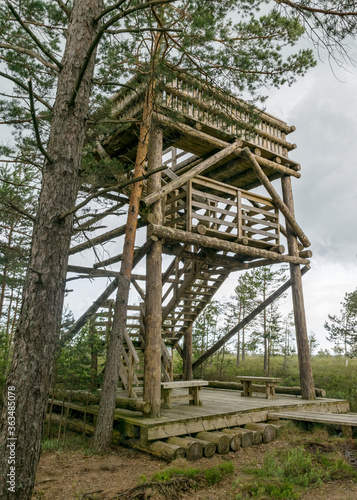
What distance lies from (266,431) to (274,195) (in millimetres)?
6759

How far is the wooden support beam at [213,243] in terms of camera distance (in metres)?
7.65

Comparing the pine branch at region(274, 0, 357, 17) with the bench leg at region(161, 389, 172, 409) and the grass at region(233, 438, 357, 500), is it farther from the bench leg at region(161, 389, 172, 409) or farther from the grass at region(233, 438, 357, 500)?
the bench leg at region(161, 389, 172, 409)

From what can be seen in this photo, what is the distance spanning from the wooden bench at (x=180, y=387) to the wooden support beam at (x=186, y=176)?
3821 millimetres

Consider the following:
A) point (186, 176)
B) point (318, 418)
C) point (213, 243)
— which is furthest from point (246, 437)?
point (186, 176)

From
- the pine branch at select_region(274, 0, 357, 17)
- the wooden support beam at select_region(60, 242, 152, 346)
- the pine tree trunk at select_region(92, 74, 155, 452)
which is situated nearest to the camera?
the pine branch at select_region(274, 0, 357, 17)

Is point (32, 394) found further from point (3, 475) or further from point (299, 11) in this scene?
point (299, 11)

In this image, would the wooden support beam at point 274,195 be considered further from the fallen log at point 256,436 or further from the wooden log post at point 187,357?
the fallen log at point 256,436

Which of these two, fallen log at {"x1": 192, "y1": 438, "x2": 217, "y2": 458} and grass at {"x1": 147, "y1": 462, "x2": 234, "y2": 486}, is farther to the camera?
fallen log at {"x1": 192, "y1": 438, "x2": 217, "y2": 458}

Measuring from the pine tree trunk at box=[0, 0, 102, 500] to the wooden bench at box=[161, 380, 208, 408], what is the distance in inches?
176

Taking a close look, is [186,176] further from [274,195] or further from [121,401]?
[121,401]

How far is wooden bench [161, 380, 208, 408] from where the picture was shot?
7254mm

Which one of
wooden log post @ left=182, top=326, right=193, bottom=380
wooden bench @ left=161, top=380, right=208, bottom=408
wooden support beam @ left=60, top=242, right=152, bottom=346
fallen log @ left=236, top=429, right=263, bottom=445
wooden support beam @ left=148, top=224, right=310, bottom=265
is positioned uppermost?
wooden support beam @ left=148, top=224, right=310, bottom=265

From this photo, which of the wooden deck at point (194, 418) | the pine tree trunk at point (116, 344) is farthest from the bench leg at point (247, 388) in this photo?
the pine tree trunk at point (116, 344)

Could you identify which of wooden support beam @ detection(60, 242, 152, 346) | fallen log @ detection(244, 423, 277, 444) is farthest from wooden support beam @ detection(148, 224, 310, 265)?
fallen log @ detection(244, 423, 277, 444)
